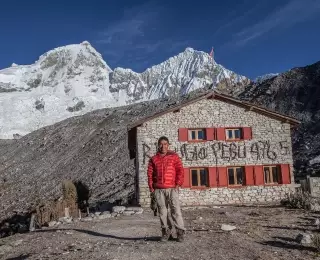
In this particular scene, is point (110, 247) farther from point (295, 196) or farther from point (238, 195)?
point (238, 195)

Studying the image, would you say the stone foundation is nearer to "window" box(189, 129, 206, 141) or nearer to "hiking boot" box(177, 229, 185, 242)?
"window" box(189, 129, 206, 141)

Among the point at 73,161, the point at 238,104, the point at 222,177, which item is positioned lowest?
the point at 222,177

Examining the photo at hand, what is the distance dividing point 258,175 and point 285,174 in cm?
162

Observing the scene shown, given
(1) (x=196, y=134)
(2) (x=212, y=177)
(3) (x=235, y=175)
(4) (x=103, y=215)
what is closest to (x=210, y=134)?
(1) (x=196, y=134)

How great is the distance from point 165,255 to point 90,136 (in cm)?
6201

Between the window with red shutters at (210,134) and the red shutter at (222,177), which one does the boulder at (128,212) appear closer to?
the red shutter at (222,177)

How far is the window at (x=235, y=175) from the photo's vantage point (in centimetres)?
2366

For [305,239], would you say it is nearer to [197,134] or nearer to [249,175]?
[249,175]

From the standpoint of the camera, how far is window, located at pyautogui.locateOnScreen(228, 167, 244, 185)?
77.6ft

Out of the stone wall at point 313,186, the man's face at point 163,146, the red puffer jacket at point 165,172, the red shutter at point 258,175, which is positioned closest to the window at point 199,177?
the red shutter at point 258,175

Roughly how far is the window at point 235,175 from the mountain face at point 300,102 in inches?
516

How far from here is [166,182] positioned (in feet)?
30.5

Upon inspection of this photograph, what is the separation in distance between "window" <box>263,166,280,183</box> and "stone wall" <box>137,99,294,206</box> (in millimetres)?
342

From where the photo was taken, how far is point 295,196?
64.6 feet
